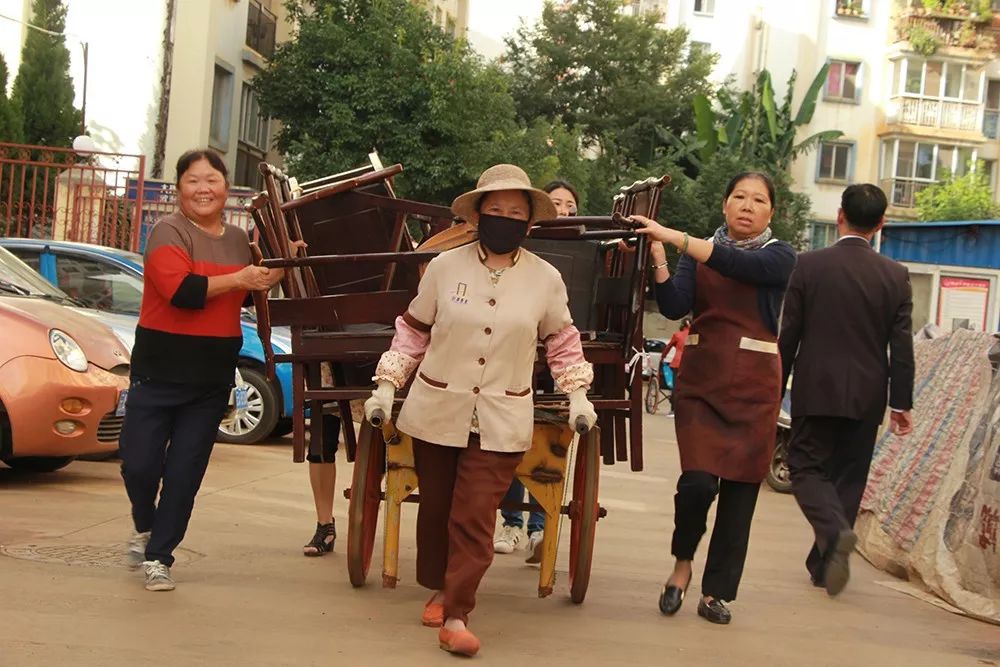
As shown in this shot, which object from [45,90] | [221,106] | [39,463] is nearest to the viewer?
[39,463]

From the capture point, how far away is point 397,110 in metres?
28.4

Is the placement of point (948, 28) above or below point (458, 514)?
above

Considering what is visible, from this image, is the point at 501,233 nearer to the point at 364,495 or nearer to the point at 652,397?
the point at 364,495

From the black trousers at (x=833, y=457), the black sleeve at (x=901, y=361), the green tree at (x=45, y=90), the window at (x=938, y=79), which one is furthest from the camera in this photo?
the window at (x=938, y=79)

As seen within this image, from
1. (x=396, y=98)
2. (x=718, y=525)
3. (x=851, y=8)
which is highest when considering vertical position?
(x=851, y=8)

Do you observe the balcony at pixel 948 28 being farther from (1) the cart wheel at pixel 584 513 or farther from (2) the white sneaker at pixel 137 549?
(2) the white sneaker at pixel 137 549

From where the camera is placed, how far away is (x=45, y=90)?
25141mm

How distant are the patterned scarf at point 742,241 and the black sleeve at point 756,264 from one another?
52 millimetres

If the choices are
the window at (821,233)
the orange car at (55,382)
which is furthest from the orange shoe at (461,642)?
the window at (821,233)

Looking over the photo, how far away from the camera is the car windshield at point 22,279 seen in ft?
34.5

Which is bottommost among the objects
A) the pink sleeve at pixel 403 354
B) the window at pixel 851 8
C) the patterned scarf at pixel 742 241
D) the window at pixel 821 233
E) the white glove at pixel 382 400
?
the white glove at pixel 382 400

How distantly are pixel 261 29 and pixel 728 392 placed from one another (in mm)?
26810

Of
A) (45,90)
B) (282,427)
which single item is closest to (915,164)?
(45,90)

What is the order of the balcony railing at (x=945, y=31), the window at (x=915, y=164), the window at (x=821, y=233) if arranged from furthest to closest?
1. the window at (x=915, y=164)
2. the window at (x=821, y=233)
3. the balcony railing at (x=945, y=31)
